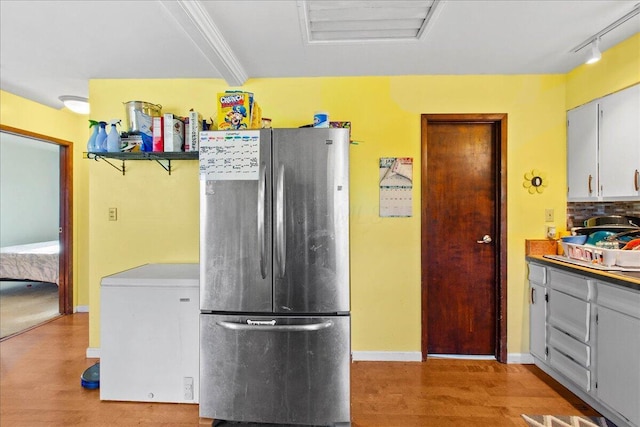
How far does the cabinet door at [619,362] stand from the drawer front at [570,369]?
0.30 ft

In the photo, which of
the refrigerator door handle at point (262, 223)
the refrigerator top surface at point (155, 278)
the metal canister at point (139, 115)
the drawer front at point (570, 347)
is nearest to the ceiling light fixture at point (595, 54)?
the drawer front at point (570, 347)

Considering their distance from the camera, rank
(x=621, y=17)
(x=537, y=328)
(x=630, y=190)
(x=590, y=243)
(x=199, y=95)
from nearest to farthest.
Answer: (x=621, y=17) → (x=630, y=190) → (x=590, y=243) → (x=537, y=328) → (x=199, y=95)

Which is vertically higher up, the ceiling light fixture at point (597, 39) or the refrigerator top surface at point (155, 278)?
the ceiling light fixture at point (597, 39)

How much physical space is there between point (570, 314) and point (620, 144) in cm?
122

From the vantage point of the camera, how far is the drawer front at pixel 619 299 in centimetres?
184

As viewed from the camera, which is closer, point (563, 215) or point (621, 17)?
point (621, 17)

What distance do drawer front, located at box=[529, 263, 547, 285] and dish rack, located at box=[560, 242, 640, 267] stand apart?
0.27 metres

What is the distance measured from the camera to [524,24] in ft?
6.86

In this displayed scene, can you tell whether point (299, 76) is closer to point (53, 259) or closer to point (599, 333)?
point (599, 333)

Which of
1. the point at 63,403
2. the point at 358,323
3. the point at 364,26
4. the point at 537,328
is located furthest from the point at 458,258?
the point at 63,403

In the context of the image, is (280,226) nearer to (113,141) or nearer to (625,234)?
(113,141)

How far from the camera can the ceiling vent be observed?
1907 millimetres

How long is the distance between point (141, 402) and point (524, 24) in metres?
3.51

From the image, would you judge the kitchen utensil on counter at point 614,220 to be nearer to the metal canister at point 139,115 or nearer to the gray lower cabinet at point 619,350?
the gray lower cabinet at point 619,350
